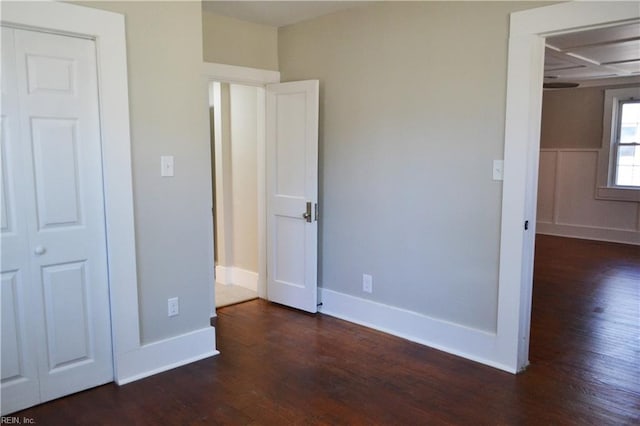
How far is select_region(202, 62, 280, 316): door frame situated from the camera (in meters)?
3.79

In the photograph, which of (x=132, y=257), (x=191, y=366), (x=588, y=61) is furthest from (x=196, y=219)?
(x=588, y=61)

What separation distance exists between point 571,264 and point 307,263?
3.73 m

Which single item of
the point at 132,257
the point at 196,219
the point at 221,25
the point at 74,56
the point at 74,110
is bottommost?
the point at 132,257

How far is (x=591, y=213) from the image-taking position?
7.35 meters

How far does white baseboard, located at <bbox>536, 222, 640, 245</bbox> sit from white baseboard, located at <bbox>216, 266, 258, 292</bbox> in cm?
543

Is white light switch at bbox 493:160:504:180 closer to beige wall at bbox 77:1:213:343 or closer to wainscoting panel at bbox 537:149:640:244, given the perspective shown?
beige wall at bbox 77:1:213:343

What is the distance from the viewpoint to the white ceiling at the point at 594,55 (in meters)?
3.86

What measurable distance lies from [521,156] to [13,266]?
9.59 feet

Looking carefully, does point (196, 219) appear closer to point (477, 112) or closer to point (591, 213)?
point (477, 112)

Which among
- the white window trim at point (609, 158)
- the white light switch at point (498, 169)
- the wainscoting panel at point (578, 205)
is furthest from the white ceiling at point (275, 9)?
the wainscoting panel at point (578, 205)

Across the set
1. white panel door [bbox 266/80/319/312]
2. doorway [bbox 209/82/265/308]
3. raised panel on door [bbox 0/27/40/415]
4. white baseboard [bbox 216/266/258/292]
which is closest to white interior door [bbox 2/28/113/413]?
raised panel on door [bbox 0/27/40/415]

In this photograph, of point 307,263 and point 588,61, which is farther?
point 588,61

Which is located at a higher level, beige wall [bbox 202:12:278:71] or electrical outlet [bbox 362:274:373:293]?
beige wall [bbox 202:12:278:71]

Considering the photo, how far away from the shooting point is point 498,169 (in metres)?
2.99
